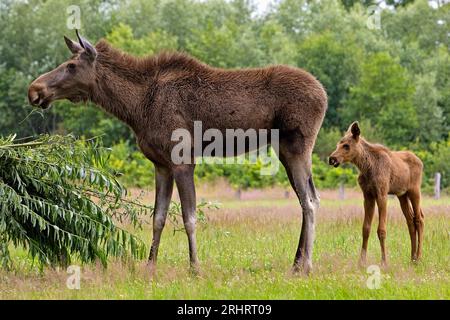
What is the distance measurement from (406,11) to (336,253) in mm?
66133

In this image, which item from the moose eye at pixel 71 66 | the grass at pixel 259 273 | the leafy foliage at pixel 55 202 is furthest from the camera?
the moose eye at pixel 71 66

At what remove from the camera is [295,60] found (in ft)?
196

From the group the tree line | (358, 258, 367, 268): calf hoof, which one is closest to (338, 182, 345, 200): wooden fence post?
the tree line

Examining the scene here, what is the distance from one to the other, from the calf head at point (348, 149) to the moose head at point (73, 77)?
3660 mm

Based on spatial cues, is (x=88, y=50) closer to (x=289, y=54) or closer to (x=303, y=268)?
(x=303, y=268)

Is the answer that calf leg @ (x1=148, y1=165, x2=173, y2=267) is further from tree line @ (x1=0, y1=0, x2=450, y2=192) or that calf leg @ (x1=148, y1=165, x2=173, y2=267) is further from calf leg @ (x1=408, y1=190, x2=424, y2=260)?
tree line @ (x1=0, y1=0, x2=450, y2=192)

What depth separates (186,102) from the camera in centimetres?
1093

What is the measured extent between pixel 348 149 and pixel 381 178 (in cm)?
67

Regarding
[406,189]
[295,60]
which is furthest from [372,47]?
[406,189]

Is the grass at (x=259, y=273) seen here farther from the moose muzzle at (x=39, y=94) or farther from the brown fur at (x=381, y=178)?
the moose muzzle at (x=39, y=94)

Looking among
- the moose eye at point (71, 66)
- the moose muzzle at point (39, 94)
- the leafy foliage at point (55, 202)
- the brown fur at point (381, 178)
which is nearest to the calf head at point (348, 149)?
the brown fur at point (381, 178)

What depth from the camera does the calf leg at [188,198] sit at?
423 inches

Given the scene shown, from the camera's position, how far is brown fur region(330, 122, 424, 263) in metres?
11.6
